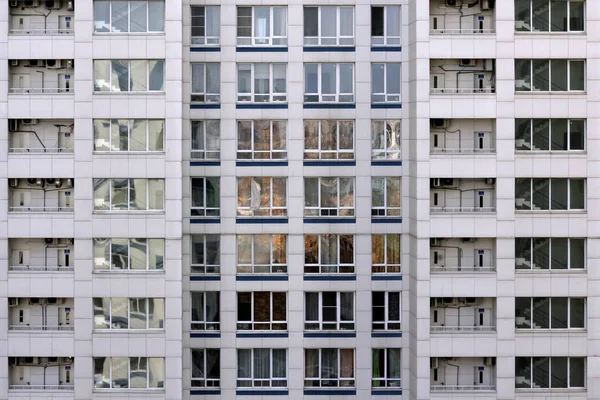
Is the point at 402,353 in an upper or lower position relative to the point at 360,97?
lower

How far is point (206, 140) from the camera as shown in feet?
115

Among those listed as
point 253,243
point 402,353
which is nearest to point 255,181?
point 253,243

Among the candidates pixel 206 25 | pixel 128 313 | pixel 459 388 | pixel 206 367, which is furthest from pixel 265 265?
pixel 206 25

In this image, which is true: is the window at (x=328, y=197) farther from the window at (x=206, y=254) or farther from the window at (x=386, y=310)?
the window at (x=206, y=254)

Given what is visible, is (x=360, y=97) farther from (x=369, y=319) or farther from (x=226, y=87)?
(x=369, y=319)

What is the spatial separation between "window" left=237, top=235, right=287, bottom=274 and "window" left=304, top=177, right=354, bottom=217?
167 cm

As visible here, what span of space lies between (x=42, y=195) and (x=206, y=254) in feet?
22.0

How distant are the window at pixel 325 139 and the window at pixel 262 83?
1634 millimetres

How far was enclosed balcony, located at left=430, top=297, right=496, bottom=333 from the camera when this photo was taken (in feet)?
112

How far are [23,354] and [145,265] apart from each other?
5.67m

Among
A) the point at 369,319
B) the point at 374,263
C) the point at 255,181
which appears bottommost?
the point at 369,319

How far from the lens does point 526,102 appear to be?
33500 millimetres

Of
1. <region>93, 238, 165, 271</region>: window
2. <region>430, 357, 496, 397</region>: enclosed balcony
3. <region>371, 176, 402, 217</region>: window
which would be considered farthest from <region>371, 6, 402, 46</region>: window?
<region>430, 357, 496, 397</region>: enclosed balcony

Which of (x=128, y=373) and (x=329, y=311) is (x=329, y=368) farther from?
(x=128, y=373)
